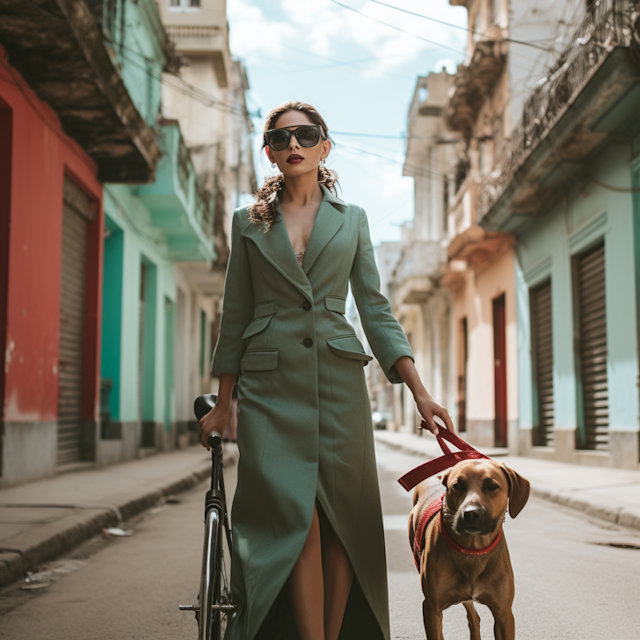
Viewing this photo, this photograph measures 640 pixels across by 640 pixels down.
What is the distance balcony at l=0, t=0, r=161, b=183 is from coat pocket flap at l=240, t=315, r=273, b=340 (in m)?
6.21

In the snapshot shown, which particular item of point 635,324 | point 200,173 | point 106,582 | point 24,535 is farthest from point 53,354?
point 200,173

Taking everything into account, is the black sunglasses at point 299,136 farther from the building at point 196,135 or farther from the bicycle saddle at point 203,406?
the building at point 196,135

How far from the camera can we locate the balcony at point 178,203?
15.7 m

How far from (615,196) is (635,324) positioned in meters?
2.11

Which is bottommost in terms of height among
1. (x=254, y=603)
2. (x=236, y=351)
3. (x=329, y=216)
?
(x=254, y=603)

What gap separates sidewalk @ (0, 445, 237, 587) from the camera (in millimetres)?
5342

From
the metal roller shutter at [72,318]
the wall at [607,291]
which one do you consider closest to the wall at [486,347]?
the wall at [607,291]

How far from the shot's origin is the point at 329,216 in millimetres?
2877

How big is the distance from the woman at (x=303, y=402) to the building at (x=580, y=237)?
8572mm

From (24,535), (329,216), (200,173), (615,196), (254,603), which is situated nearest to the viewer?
(254,603)

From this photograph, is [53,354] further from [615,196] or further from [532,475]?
[615,196]

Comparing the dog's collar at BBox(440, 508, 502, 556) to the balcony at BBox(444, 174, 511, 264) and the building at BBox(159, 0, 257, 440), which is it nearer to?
the balcony at BBox(444, 174, 511, 264)

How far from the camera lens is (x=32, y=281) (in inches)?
379

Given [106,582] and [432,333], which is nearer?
[106,582]
